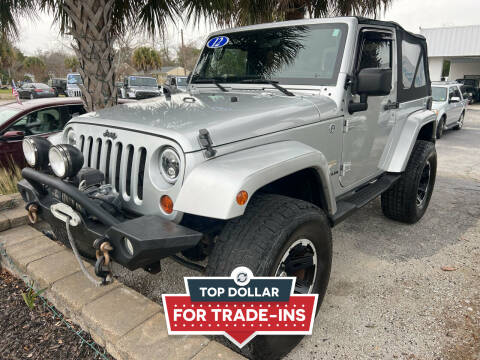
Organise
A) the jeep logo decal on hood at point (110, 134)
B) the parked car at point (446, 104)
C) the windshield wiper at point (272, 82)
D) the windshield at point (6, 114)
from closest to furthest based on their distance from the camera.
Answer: the jeep logo decal on hood at point (110, 134), the windshield wiper at point (272, 82), the windshield at point (6, 114), the parked car at point (446, 104)

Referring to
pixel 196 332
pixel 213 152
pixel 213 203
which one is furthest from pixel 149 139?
pixel 196 332

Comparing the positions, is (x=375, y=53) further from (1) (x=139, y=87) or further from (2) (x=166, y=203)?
(1) (x=139, y=87)

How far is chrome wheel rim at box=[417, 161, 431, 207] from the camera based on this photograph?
13.1 feet

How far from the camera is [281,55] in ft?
9.51

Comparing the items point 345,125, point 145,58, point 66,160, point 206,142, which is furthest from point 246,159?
point 145,58

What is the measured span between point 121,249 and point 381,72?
1986mm

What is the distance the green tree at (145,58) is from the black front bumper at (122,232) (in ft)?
139

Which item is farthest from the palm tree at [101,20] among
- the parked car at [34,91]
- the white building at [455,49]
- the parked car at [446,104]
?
the white building at [455,49]

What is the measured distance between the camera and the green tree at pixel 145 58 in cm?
4078

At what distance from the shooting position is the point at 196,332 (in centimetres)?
186

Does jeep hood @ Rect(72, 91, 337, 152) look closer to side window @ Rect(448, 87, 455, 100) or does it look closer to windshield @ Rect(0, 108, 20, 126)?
windshield @ Rect(0, 108, 20, 126)

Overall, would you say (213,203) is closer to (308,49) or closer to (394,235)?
(308,49)

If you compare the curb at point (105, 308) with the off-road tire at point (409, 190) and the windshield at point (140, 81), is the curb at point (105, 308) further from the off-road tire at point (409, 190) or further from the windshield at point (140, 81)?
the windshield at point (140, 81)

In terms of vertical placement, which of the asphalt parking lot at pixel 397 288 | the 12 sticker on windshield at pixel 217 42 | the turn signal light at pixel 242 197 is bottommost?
the asphalt parking lot at pixel 397 288
